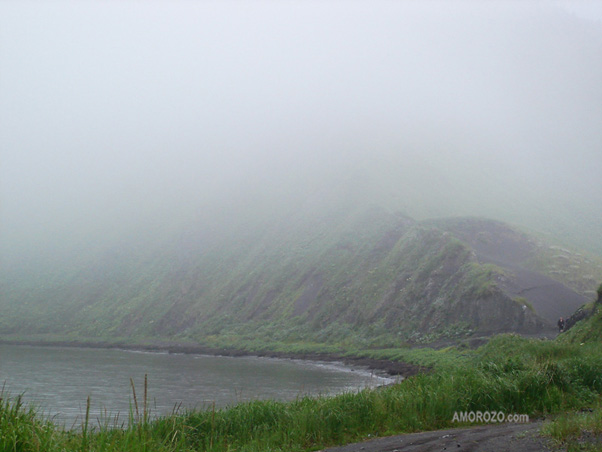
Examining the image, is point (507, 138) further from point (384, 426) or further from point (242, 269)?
point (384, 426)

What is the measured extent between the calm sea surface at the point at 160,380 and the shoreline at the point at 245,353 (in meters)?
1.81

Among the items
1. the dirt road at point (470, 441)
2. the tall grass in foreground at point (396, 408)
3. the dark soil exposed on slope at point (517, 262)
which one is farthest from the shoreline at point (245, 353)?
the dirt road at point (470, 441)

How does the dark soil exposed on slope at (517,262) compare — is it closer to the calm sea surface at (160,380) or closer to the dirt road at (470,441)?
the calm sea surface at (160,380)

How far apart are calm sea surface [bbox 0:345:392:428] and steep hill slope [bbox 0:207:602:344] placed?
1313cm

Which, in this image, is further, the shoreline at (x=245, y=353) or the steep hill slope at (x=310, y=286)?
the steep hill slope at (x=310, y=286)

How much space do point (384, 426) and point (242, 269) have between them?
73.8m

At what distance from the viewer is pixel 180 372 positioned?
42844 mm

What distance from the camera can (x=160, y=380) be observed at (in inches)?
1470

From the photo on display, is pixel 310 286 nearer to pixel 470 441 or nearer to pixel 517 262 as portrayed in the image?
pixel 517 262

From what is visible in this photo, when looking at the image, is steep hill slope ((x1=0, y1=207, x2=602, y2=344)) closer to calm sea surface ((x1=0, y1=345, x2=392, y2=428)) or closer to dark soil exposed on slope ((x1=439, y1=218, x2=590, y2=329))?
dark soil exposed on slope ((x1=439, y1=218, x2=590, y2=329))

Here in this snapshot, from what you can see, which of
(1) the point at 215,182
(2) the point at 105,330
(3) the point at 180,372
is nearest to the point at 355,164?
(1) the point at 215,182

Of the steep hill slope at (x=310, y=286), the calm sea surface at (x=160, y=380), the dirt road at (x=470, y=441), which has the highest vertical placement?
the steep hill slope at (x=310, y=286)

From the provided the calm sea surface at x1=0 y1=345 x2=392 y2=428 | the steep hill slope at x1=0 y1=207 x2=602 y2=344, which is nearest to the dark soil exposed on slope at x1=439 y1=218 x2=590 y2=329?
the steep hill slope at x1=0 y1=207 x2=602 y2=344

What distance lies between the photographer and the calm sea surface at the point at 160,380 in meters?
26.9
